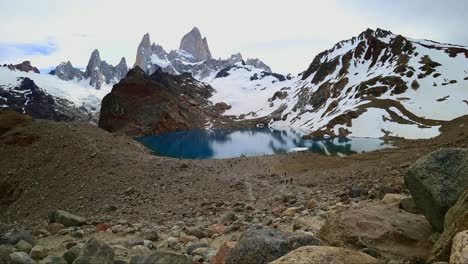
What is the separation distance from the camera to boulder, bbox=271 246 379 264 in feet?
20.2

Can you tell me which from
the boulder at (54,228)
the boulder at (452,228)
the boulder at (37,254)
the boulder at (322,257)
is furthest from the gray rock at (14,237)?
the boulder at (452,228)

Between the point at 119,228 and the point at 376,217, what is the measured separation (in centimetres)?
1187

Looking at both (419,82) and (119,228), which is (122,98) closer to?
(419,82)

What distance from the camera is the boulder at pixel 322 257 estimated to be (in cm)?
615

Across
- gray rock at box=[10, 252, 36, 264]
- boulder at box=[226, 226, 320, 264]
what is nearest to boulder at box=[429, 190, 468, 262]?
boulder at box=[226, 226, 320, 264]

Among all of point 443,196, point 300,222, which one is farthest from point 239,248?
point 300,222

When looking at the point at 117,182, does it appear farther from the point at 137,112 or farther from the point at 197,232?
the point at 137,112

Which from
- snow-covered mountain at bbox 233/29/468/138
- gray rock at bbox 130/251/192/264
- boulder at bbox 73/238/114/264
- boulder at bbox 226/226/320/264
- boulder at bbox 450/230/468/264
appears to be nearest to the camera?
boulder at bbox 450/230/468/264

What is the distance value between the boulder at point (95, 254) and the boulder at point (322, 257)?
574cm

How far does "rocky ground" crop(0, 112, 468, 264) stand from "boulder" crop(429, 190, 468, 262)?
0.04 metres

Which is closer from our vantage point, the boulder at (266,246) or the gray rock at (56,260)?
the boulder at (266,246)

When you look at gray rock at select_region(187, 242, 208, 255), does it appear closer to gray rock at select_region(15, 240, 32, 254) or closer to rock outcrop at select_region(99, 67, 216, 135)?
gray rock at select_region(15, 240, 32, 254)

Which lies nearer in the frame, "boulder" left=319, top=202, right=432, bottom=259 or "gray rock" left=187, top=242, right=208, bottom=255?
"boulder" left=319, top=202, right=432, bottom=259

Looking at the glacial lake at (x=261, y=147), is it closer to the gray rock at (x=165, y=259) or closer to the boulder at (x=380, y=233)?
the boulder at (x=380, y=233)
